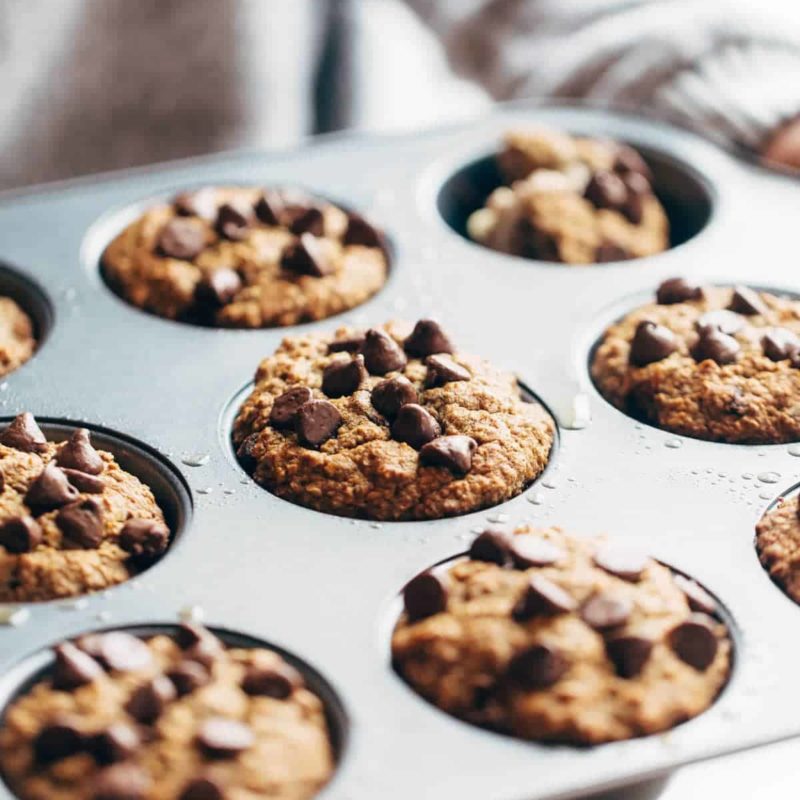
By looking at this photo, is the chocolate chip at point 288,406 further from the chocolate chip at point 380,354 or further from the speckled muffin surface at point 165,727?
the speckled muffin surface at point 165,727

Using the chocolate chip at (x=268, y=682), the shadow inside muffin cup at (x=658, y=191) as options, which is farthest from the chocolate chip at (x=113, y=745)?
the shadow inside muffin cup at (x=658, y=191)

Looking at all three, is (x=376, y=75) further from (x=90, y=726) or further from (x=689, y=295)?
(x=90, y=726)

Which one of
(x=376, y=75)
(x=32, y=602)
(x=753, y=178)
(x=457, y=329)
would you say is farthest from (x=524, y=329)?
(x=376, y=75)

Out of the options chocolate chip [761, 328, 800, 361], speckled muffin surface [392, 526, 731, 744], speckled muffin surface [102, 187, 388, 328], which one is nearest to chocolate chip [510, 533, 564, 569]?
speckled muffin surface [392, 526, 731, 744]

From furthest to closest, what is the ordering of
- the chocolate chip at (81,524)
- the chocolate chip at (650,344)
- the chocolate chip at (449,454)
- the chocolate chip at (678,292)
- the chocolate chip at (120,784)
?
the chocolate chip at (678,292)
the chocolate chip at (650,344)
the chocolate chip at (449,454)
the chocolate chip at (81,524)
the chocolate chip at (120,784)

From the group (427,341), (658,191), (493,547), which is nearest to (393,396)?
(427,341)

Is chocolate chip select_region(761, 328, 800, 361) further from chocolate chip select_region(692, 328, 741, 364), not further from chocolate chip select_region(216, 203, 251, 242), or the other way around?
chocolate chip select_region(216, 203, 251, 242)
